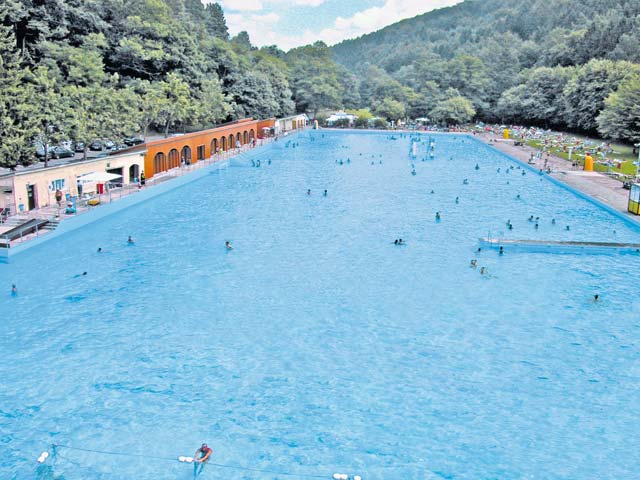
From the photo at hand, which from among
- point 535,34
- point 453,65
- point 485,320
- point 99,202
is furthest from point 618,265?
point 535,34

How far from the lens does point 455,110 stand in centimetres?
8212

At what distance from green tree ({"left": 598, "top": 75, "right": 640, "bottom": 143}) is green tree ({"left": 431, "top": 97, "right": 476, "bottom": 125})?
3267 centimetres

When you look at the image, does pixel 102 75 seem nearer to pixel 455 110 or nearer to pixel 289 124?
pixel 289 124

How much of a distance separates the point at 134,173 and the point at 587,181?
28.1 meters

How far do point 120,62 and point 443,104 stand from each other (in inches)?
1997

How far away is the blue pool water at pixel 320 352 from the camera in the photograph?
1073 centimetres

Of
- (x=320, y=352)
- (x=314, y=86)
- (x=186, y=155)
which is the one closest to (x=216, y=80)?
(x=186, y=155)

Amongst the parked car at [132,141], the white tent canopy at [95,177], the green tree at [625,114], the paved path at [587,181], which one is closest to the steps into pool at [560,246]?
the paved path at [587,181]

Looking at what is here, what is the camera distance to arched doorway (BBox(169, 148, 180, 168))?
127 feet

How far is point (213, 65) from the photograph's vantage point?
58.6 metres

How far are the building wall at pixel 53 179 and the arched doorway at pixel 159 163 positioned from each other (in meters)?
4.63

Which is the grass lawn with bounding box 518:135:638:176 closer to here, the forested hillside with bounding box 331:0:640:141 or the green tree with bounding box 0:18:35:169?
the forested hillside with bounding box 331:0:640:141

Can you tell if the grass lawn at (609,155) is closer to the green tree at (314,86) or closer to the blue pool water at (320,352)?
the blue pool water at (320,352)

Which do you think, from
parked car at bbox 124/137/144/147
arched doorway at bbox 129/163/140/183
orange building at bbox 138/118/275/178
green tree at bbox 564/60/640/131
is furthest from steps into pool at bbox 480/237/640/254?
green tree at bbox 564/60/640/131
